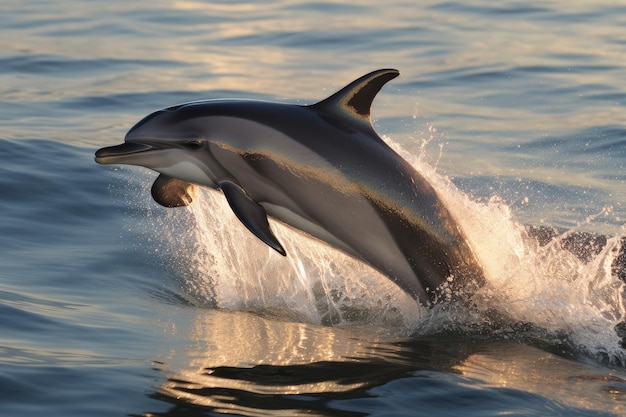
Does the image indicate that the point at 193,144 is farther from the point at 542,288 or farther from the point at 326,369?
the point at 542,288

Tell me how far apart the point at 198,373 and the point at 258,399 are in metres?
0.55

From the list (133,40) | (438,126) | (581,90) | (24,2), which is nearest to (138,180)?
(438,126)

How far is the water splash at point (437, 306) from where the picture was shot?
7.60 meters

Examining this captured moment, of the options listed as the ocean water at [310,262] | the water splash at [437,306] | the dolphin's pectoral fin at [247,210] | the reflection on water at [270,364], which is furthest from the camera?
the water splash at [437,306]

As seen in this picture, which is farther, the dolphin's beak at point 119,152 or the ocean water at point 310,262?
the dolphin's beak at point 119,152

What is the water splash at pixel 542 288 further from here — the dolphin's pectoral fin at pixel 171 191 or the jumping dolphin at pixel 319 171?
the dolphin's pectoral fin at pixel 171 191

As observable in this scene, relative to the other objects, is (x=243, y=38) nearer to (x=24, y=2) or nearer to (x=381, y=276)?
(x=24, y=2)

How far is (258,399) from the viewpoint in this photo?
6105 millimetres

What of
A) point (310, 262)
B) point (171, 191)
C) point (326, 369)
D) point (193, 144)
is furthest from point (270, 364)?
point (310, 262)

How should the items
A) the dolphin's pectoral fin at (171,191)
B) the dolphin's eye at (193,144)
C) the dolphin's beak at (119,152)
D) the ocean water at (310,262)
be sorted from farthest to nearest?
the dolphin's pectoral fin at (171,191) → the dolphin's beak at (119,152) → the dolphin's eye at (193,144) → the ocean water at (310,262)

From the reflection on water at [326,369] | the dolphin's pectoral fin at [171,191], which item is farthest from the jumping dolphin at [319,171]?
the reflection on water at [326,369]

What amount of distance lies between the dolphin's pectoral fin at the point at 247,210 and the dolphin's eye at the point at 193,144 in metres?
0.26

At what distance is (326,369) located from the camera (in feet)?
21.8

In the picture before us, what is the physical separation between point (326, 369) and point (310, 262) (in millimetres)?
2226
